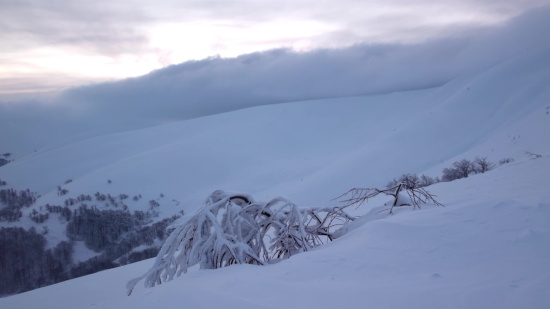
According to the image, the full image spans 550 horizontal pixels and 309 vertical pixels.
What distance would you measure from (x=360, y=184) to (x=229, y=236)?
20.1 meters

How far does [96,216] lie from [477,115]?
28792 mm

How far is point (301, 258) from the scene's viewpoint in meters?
3.78

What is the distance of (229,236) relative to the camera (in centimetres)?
468

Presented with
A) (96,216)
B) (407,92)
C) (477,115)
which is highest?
(407,92)

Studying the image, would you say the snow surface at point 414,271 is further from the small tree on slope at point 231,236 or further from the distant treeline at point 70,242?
the distant treeline at point 70,242

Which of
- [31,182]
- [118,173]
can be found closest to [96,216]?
[118,173]

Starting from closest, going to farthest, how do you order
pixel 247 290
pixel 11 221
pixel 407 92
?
pixel 247 290 → pixel 11 221 → pixel 407 92

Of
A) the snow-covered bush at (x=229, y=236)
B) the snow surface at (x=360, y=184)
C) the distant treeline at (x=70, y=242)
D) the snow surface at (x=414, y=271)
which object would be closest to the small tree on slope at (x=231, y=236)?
the snow-covered bush at (x=229, y=236)

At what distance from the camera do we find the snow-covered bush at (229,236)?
14.8 ft

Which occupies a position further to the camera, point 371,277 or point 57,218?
point 57,218

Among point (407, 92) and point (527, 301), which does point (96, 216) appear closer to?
point (527, 301)

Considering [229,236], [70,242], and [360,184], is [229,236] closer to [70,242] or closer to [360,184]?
[70,242]

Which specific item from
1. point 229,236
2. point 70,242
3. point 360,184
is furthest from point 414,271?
point 360,184

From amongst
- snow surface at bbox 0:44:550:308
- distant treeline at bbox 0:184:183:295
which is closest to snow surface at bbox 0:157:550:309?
snow surface at bbox 0:44:550:308
